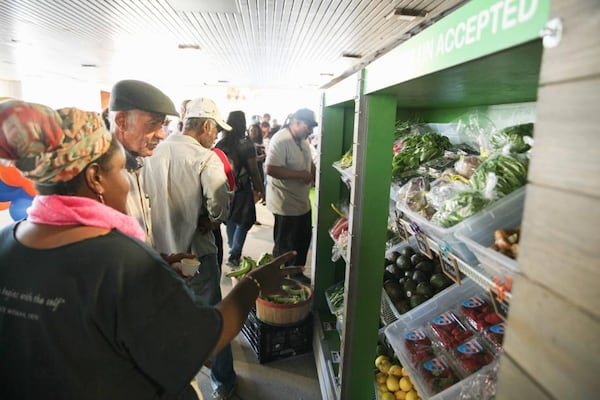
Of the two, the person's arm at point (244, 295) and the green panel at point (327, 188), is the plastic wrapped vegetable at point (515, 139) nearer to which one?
the person's arm at point (244, 295)

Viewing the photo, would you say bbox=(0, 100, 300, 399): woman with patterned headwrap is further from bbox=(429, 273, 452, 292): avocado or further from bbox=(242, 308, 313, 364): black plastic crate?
bbox=(242, 308, 313, 364): black plastic crate

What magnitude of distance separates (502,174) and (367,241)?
2.40 ft

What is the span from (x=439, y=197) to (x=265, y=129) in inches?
336

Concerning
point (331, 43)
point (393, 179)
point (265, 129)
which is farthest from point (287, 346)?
point (265, 129)

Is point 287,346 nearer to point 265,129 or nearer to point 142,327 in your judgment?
point 142,327

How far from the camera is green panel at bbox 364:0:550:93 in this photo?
61 cm

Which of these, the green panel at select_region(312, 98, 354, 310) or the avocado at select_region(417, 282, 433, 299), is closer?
the avocado at select_region(417, 282, 433, 299)

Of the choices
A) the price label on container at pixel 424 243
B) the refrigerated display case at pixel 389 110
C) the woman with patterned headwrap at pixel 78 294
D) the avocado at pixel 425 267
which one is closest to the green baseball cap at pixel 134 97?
the woman with patterned headwrap at pixel 78 294

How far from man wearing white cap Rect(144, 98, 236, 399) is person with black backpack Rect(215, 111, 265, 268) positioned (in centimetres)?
163

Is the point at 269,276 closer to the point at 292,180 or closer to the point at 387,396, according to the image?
the point at 387,396

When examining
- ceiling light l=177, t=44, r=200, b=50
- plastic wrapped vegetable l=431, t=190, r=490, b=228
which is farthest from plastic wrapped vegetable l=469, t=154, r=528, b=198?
ceiling light l=177, t=44, r=200, b=50

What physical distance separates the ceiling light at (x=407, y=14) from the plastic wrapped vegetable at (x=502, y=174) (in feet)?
6.46

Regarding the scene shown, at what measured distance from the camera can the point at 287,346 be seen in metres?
2.92

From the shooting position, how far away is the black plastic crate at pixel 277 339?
2.82m
